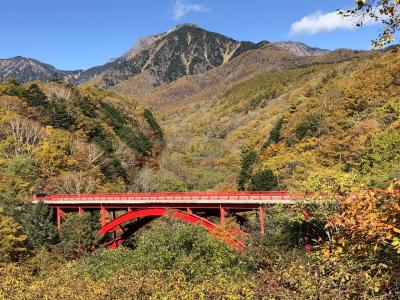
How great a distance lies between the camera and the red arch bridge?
3775 centimetres

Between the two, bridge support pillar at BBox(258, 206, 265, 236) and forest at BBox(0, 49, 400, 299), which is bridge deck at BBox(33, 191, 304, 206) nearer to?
bridge support pillar at BBox(258, 206, 265, 236)

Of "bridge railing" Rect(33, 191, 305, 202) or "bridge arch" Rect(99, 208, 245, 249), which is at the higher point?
"bridge railing" Rect(33, 191, 305, 202)

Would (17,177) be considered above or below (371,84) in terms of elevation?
below

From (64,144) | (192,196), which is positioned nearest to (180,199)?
(192,196)

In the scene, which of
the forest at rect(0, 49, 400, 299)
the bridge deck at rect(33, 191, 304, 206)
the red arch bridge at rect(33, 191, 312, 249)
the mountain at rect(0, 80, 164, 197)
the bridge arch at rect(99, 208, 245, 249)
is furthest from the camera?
the mountain at rect(0, 80, 164, 197)

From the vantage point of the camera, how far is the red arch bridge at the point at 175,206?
124 feet

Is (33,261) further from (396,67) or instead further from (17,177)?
(396,67)

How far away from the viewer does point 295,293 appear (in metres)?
9.84

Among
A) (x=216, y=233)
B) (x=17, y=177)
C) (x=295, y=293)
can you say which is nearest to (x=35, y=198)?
(x=17, y=177)

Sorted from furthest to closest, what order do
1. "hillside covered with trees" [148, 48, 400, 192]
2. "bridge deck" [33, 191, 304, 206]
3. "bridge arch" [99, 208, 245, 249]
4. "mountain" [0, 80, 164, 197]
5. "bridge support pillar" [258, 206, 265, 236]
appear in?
"mountain" [0, 80, 164, 197]
"hillside covered with trees" [148, 48, 400, 192]
"bridge deck" [33, 191, 304, 206]
"bridge support pillar" [258, 206, 265, 236]
"bridge arch" [99, 208, 245, 249]

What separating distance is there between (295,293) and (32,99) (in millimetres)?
83235

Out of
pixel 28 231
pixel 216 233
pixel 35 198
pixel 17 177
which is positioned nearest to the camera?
pixel 216 233

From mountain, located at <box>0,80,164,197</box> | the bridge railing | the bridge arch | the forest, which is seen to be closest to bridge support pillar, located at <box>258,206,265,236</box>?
the forest

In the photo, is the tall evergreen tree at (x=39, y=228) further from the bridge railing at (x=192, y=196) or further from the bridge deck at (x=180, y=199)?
the bridge railing at (x=192, y=196)
